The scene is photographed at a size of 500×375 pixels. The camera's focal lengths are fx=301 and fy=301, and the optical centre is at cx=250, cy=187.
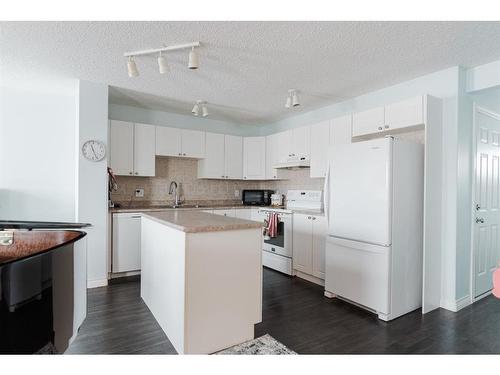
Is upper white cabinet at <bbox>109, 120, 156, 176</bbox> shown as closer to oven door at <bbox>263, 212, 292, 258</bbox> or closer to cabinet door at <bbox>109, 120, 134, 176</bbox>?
cabinet door at <bbox>109, 120, 134, 176</bbox>

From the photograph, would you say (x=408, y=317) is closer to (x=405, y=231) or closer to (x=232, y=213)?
(x=405, y=231)

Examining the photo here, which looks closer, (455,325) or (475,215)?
(455,325)

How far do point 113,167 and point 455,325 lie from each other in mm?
4124

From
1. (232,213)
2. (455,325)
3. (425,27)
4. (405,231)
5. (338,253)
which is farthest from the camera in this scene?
(232,213)

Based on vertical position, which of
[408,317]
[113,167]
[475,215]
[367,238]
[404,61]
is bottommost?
[408,317]

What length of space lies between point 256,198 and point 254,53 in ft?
9.67

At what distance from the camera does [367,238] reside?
2834mm

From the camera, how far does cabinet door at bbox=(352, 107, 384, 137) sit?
10.8 feet

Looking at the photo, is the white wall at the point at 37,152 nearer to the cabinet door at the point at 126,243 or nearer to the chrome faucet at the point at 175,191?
the cabinet door at the point at 126,243

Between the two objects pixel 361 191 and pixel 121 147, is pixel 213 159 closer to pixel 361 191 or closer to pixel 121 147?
pixel 121 147

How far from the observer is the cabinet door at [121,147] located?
158 inches
